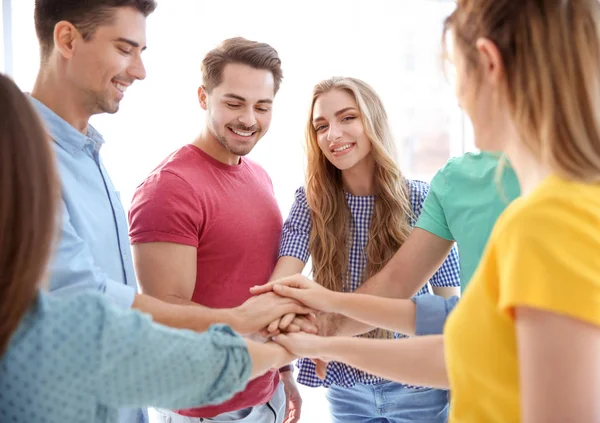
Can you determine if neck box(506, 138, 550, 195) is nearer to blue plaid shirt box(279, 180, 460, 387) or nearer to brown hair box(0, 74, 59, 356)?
brown hair box(0, 74, 59, 356)

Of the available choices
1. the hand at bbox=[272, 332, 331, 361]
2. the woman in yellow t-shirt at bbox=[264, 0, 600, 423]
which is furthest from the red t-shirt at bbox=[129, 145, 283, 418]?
the woman in yellow t-shirt at bbox=[264, 0, 600, 423]

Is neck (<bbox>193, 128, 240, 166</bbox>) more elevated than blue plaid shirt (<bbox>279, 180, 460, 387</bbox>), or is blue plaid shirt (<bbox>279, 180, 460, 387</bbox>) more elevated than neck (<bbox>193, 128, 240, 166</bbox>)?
neck (<bbox>193, 128, 240, 166</bbox>)

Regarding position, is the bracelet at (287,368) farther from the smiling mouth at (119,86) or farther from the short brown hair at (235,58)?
the smiling mouth at (119,86)

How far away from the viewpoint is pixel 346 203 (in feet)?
7.22

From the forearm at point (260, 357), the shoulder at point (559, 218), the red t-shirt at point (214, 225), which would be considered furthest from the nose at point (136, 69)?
the shoulder at point (559, 218)

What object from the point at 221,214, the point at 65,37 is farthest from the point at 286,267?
the point at 65,37

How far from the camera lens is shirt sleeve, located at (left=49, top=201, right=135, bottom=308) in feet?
4.29

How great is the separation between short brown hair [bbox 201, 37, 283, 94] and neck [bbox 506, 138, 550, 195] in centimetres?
136

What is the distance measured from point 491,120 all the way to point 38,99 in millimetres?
1215

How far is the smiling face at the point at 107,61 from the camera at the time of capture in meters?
1.63

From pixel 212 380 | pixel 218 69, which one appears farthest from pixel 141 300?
pixel 218 69

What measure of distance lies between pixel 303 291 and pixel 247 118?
0.67 m

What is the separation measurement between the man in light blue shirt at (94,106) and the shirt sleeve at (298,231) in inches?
15.0

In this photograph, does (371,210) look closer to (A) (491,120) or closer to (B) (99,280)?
(B) (99,280)
